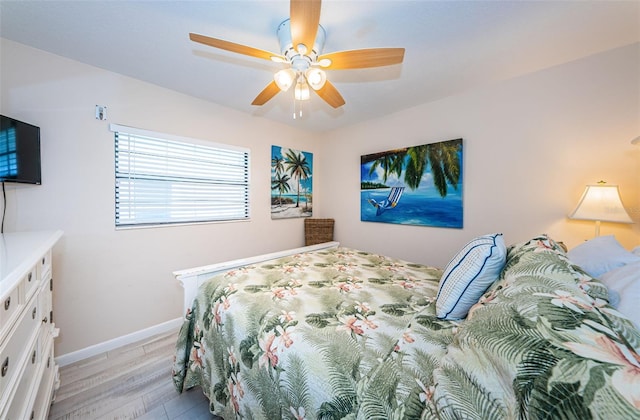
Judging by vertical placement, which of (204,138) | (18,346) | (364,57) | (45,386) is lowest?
(45,386)

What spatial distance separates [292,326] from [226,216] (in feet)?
6.74

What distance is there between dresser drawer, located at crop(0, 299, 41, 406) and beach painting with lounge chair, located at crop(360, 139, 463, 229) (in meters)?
2.86

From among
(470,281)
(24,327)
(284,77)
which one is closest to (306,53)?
(284,77)

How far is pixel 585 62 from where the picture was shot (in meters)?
1.79

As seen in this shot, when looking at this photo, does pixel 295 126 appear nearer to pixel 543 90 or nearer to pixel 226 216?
pixel 226 216

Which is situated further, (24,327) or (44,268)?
(44,268)

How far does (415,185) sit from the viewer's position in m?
2.65

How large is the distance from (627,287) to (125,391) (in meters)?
2.71

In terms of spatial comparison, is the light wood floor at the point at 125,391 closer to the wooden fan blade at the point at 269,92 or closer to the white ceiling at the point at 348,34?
the wooden fan blade at the point at 269,92

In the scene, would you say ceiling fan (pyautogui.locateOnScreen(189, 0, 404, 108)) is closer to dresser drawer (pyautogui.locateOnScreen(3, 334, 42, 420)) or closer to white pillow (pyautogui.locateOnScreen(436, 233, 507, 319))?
white pillow (pyautogui.locateOnScreen(436, 233, 507, 319))

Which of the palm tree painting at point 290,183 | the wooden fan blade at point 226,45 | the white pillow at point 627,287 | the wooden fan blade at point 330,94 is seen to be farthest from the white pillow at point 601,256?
the palm tree painting at point 290,183

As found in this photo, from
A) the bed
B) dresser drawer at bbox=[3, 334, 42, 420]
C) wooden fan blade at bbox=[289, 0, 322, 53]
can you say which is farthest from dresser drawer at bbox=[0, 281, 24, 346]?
wooden fan blade at bbox=[289, 0, 322, 53]

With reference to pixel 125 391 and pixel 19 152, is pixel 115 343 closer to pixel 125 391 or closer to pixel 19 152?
pixel 125 391

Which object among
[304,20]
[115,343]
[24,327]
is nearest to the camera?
[24,327]
